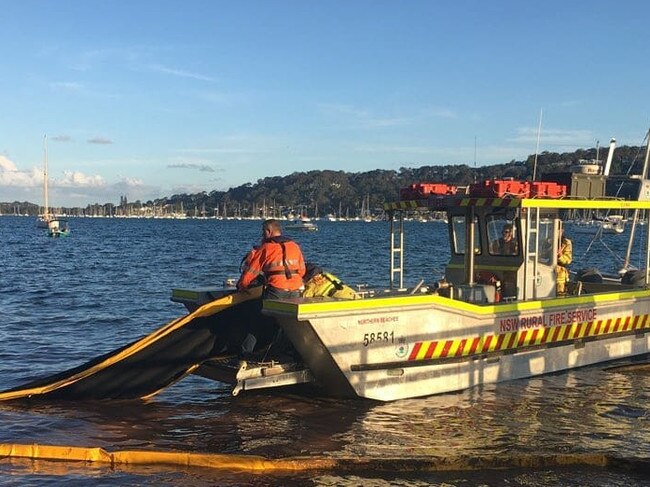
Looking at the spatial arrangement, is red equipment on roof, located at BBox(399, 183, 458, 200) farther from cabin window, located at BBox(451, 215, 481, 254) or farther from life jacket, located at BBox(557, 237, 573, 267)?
life jacket, located at BBox(557, 237, 573, 267)

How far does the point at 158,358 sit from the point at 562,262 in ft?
23.8

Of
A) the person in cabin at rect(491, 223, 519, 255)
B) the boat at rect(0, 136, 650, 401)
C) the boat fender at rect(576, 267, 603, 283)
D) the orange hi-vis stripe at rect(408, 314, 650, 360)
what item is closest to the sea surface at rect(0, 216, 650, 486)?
the boat at rect(0, 136, 650, 401)

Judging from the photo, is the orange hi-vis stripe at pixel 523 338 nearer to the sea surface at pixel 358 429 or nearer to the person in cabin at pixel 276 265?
the sea surface at pixel 358 429

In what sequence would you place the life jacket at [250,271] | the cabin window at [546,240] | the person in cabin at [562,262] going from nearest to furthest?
the life jacket at [250,271] → the cabin window at [546,240] → the person in cabin at [562,262]

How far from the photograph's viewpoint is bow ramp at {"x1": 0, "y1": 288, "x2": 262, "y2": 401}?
979 centimetres

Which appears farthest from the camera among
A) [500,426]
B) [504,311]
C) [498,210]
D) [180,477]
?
[498,210]

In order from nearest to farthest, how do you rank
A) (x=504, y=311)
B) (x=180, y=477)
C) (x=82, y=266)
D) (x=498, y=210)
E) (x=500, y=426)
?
1. (x=180, y=477)
2. (x=500, y=426)
3. (x=504, y=311)
4. (x=498, y=210)
5. (x=82, y=266)

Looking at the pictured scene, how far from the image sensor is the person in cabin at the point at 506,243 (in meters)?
12.2

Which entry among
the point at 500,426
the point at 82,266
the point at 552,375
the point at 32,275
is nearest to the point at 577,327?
the point at 552,375

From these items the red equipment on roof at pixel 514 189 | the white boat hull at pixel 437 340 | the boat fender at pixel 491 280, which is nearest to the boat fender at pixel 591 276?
the white boat hull at pixel 437 340

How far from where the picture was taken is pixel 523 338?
1160 cm

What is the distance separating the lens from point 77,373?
9.86 meters

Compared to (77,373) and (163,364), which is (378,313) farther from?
(77,373)

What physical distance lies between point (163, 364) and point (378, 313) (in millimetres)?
3027
